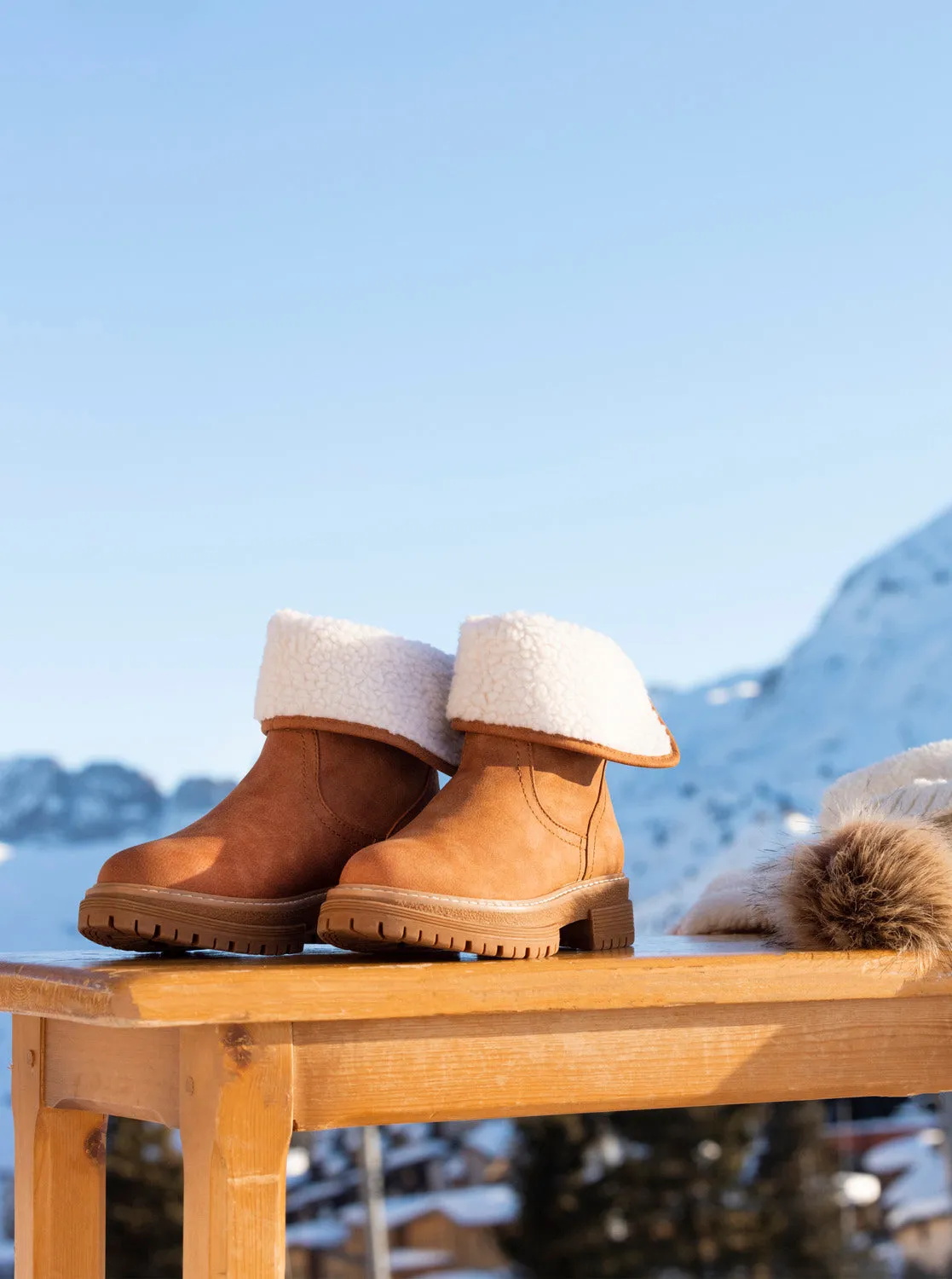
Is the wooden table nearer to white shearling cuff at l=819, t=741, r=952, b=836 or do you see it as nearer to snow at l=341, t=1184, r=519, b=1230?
white shearling cuff at l=819, t=741, r=952, b=836

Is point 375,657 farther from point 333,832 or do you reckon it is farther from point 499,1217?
point 499,1217

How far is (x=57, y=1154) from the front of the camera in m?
0.99

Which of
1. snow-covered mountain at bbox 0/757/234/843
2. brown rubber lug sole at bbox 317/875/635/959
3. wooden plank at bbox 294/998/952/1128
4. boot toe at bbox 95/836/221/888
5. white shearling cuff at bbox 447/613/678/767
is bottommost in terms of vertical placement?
wooden plank at bbox 294/998/952/1128

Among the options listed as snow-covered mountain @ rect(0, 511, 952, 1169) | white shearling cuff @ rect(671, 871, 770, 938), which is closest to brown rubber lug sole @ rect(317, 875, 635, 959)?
white shearling cuff @ rect(671, 871, 770, 938)

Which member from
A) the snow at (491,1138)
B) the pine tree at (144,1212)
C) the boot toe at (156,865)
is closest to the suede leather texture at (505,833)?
the boot toe at (156,865)

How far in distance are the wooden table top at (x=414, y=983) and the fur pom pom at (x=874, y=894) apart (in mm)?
24

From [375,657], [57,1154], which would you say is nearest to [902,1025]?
[375,657]

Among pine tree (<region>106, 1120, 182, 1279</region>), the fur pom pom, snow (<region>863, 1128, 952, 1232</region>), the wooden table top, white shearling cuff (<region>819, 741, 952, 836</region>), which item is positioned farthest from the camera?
snow (<region>863, 1128, 952, 1232</region>)

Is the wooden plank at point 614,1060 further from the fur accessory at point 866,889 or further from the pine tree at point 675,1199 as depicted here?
the pine tree at point 675,1199

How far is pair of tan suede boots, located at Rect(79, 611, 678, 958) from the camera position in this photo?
876mm

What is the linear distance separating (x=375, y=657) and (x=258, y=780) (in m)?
0.13

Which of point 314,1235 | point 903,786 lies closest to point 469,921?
point 903,786

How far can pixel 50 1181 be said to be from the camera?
0.99 m

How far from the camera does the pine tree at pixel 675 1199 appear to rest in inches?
285
